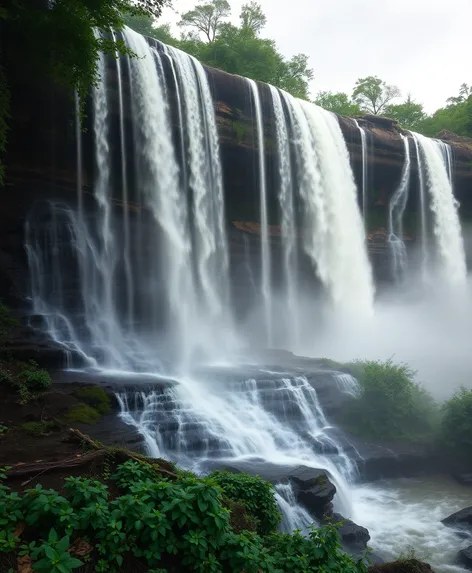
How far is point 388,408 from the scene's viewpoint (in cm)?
1416

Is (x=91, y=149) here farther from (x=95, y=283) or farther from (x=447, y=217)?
(x=447, y=217)

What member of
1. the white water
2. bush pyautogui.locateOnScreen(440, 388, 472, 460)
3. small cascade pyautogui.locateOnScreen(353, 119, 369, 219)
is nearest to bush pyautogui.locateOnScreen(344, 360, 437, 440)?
bush pyautogui.locateOnScreen(440, 388, 472, 460)

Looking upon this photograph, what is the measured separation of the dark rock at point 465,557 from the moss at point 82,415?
7168 mm

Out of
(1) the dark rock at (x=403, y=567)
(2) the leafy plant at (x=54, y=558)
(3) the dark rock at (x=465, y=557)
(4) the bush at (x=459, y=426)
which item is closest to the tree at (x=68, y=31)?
(2) the leafy plant at (x=54, y=558)

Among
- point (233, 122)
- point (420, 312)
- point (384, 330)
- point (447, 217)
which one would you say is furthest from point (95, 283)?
point (447, 217)

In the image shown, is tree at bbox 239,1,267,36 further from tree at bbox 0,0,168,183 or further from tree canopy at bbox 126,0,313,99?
tree at bbox 0,0,168,183

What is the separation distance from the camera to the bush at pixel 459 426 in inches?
518

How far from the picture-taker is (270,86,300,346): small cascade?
73.7ft

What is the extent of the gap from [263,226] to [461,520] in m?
16.4

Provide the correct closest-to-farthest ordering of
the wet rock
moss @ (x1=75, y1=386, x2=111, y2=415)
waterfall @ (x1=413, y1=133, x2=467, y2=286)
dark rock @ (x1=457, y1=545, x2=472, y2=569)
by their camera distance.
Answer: dark rock @ (x1=457, y1=545, x2=472, y2=569)
the wet rock
moss @ (x1=75, y1=386, x2=111, y2=415)
waterfall @ (x1=413, y1=133, x2=467, y2=286)

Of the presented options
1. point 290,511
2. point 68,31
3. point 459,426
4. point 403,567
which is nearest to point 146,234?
point 68,31

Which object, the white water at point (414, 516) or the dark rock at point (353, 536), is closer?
the dark rock at point (353, 536)

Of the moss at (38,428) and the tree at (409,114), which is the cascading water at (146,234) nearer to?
the moss at (38,428)

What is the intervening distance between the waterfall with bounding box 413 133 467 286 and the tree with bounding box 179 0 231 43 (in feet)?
61.8
